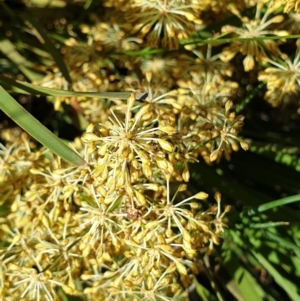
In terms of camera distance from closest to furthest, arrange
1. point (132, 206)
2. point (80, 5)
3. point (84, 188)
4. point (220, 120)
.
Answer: point (132, 206) → point (84, 188) → point (220, 120) → point (80, 5)

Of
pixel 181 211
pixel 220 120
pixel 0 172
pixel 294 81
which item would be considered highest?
pixel 294 81

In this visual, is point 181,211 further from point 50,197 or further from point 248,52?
point 248,52

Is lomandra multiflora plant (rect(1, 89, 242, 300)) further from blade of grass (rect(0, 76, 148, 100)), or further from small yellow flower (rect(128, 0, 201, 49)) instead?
small yellow flower (rect(128, 0, 201, 49))

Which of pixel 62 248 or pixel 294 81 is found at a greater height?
pixel 294 81

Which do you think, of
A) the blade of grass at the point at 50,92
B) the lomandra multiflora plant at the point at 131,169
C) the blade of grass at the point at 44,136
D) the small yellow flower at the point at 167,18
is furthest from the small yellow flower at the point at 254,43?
the blade of grass at the point at 44,136

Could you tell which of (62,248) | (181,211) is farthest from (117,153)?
(62,248)

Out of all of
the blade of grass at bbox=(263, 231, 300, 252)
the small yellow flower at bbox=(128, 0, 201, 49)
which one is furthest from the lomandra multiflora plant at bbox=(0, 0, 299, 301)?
the blade of grass at bbox=(263, 231, 300, 252)

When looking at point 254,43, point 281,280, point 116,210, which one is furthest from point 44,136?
point 281,280

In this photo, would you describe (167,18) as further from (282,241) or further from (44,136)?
(282,241)
